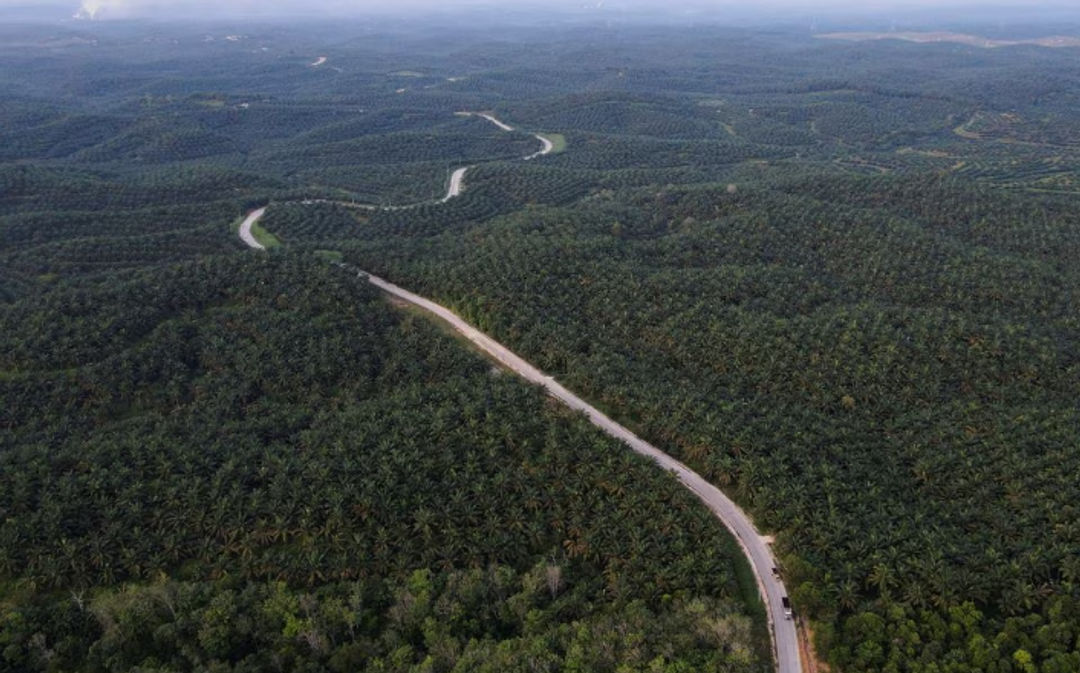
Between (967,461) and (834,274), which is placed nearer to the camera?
(967,461)

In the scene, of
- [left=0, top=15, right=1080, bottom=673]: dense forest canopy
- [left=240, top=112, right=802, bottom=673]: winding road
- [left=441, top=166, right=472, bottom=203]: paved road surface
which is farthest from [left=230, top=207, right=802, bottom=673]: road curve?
[left=441, top=166, right=472, bottom=203]: paved road surface

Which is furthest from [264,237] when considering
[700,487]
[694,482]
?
[700,487]

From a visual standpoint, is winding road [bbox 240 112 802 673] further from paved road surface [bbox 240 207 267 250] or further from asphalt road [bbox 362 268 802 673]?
paved road surface [bbox 240 207 267 250]

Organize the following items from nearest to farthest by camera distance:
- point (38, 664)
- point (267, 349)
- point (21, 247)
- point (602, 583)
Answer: point (38, 664), point (602, 583), point (267, 349), point (21, 247)

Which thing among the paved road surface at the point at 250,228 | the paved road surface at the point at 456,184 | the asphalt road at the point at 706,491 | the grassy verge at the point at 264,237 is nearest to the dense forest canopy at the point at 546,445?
the asphalt road at the point at 706,491

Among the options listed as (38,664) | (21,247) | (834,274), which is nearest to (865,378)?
(834,274)

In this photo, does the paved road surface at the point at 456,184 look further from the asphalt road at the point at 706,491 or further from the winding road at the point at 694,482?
the asphalt road at the point at 706,491

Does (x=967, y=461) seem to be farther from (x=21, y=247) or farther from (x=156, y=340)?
(x=21, y=247)

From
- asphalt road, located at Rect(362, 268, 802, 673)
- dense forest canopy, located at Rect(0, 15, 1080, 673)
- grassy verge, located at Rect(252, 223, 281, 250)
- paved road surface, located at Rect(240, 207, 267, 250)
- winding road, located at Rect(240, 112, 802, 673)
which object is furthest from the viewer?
grassy verge, located at Rect(252, 223, 281, 250)

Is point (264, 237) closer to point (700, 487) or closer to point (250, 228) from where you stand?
point (250, 228)
